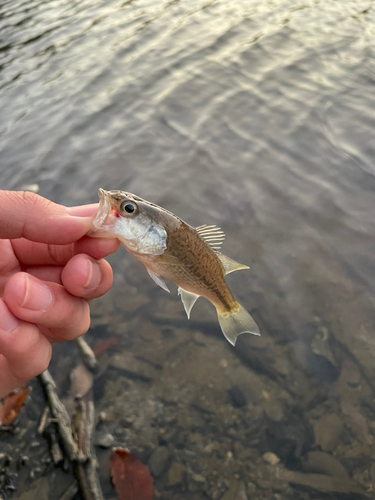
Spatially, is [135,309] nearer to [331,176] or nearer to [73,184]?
[73,184]

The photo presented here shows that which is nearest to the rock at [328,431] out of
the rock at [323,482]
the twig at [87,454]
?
the rock at [323,482]

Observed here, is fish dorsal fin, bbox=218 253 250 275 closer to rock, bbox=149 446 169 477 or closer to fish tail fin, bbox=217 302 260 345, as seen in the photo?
fish tail fin, bbox=217 302 260 345

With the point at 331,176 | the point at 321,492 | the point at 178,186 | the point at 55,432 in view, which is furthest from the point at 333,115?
the point at 55,432

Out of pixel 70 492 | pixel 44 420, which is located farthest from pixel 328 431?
pixel 44 420

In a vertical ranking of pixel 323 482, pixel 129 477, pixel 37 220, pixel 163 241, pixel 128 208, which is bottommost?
pixel 323 482

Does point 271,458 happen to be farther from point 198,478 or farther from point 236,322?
point 236,322

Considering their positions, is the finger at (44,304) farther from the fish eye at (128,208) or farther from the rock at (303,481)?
the rock at (303,481)

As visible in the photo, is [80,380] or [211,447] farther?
[80,380]

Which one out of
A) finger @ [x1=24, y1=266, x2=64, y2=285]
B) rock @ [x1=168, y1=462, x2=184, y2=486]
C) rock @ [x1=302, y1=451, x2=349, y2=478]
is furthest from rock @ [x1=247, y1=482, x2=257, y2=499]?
finger @ [x1=24, y1=266, x2=64, y2=285]
